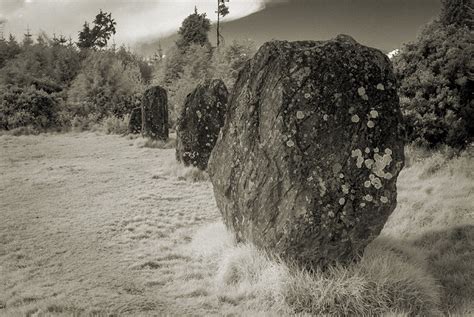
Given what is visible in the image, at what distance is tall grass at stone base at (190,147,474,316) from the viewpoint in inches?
171

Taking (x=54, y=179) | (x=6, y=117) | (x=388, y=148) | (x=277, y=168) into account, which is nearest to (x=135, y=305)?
(x=277, y=168)

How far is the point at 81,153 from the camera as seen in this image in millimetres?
15688

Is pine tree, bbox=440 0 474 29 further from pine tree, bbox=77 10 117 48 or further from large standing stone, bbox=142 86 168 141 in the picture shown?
pine tree, bbox=77 10 117 48

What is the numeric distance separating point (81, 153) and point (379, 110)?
1355cm

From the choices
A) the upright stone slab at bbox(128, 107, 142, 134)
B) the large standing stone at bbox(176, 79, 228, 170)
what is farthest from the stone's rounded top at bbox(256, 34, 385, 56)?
the upright stone slab at bbox(128, 107, 142, 134)

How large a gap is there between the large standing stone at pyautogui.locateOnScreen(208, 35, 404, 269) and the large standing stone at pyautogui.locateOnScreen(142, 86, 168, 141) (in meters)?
12.5

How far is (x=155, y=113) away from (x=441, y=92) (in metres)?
11.3

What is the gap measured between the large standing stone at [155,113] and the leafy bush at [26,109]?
9.78m

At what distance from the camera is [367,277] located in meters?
4.54

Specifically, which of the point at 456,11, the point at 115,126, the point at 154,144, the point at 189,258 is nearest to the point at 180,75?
the point at 115,126

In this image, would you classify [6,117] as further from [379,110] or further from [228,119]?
[379,110]

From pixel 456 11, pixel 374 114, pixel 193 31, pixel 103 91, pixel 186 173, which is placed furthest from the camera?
pixel 193 31

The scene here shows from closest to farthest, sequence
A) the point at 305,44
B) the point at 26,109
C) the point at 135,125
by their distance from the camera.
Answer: the point at 305,44 → the point at 135,125 → the point at 26,109

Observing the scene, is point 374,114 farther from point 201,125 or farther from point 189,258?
point 201,125
